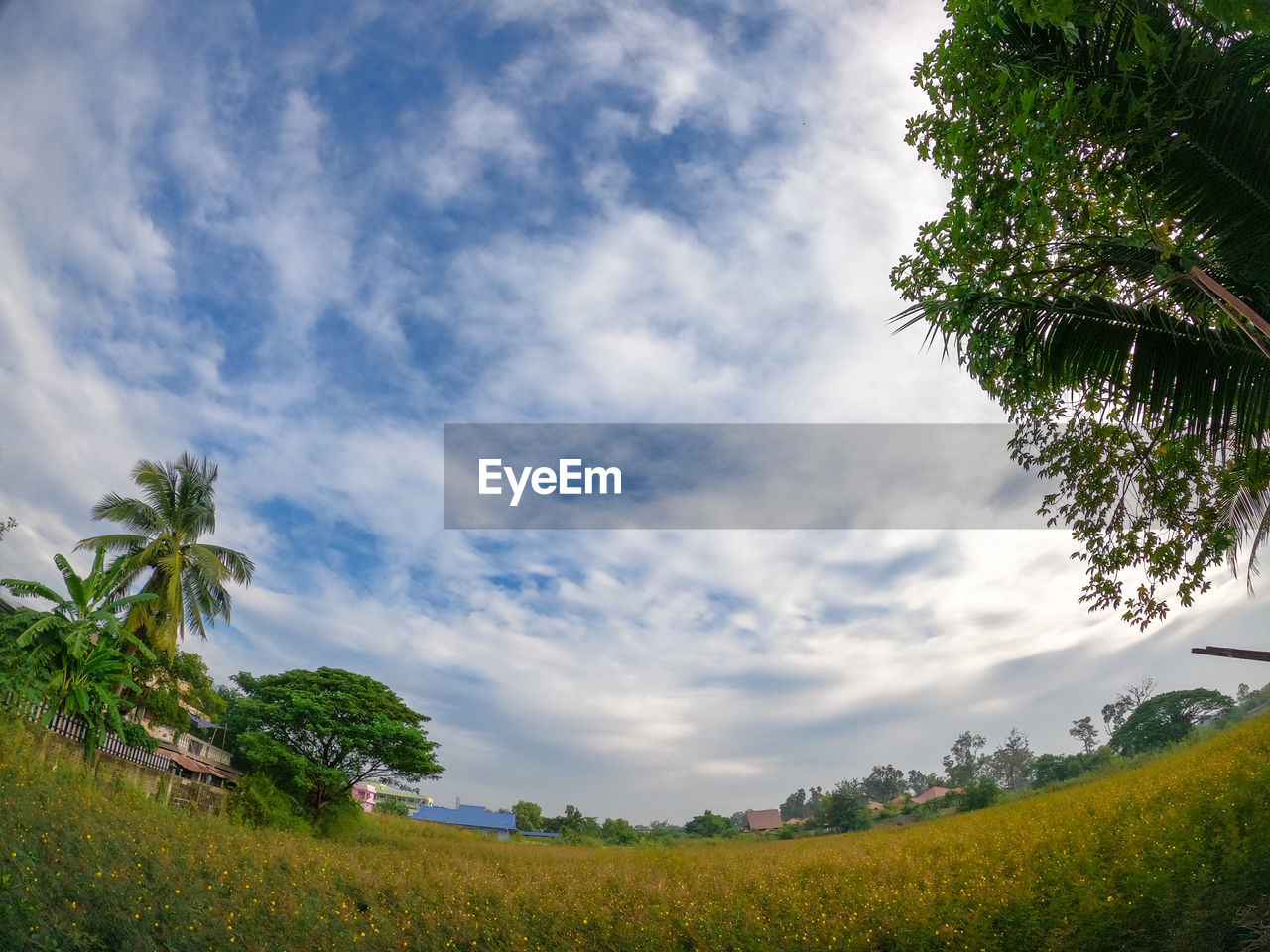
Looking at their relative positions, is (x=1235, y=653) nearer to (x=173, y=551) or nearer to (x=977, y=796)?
(x=977, y=796)

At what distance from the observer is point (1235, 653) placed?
4715 mm

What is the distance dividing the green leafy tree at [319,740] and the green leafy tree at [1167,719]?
17543mm

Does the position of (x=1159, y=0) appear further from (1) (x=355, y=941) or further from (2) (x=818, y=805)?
(2) (x=818, y=805)

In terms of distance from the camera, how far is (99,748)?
527 inches

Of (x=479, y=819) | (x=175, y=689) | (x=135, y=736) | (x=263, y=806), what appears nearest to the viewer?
(x=135, y=736)

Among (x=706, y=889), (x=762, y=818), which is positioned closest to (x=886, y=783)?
(x=762, y=818)

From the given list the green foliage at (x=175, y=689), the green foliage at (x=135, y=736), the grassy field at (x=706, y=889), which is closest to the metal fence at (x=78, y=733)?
the green foliage at (x=135, y=736)

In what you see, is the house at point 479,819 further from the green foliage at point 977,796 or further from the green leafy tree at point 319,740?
the green foliage at point 977,796

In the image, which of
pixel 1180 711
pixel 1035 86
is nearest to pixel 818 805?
pixel 1180 711

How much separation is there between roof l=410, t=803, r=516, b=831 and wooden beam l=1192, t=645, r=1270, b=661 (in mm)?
22669

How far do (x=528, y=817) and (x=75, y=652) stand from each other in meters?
14.2

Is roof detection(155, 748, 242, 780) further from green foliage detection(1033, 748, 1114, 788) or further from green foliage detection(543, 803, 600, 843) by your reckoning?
green foliage detection(1033, 748, 1114, 788)

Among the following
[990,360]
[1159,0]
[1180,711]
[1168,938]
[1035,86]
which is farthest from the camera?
[1180,711]

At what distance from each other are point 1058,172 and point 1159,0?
3.53 feet
